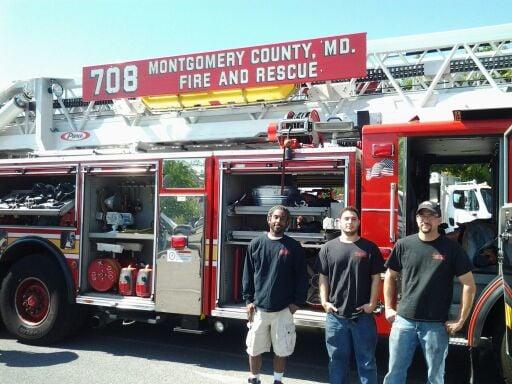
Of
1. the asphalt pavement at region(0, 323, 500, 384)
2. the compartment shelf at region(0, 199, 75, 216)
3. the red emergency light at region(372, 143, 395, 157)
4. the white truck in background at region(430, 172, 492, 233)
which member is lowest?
the asphalt pavement at region(0, 323, 500, 384)

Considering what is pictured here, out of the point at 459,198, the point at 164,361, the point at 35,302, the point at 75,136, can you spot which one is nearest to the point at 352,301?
the point at 164,361

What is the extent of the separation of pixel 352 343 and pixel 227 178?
7.09 ft

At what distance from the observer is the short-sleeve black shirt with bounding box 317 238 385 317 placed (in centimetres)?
402

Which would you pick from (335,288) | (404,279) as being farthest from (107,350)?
(404,279)

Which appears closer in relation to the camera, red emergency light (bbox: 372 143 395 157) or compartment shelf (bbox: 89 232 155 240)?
red emergency light (bbox: 372 143 395 157)

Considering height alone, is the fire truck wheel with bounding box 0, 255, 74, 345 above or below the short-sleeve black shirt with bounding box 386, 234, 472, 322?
below

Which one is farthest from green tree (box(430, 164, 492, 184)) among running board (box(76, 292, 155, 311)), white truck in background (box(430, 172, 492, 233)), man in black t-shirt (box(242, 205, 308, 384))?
running board (box(76, 292, 155, 311))

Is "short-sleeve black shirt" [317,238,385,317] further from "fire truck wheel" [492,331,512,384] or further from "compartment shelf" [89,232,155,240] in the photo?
"compartment shelf" [89,232,155,240]

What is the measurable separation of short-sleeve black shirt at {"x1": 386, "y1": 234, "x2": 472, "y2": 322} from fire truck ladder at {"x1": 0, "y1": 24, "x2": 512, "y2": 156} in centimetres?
Answer: 178

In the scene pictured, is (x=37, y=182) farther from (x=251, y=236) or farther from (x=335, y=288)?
(x=335, y=288)

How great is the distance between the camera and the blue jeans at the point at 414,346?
3670mm

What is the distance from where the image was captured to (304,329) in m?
7.12

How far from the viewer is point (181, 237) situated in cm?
555

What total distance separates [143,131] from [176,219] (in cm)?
206
